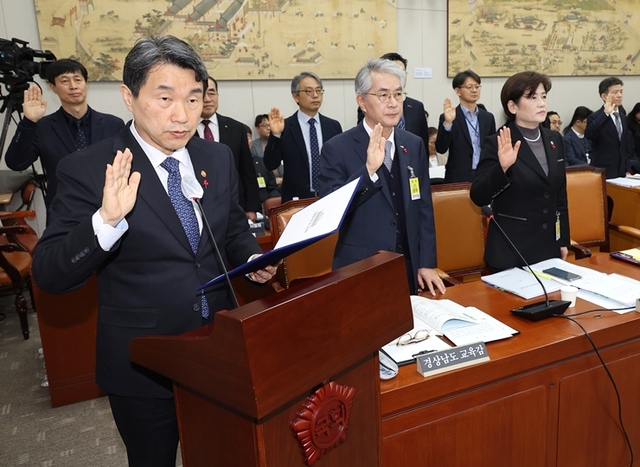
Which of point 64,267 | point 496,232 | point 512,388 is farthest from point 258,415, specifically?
point 496,232

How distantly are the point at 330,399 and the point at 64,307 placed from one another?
2125 mm

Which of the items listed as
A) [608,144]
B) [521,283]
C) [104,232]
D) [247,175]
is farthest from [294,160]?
[608,144]

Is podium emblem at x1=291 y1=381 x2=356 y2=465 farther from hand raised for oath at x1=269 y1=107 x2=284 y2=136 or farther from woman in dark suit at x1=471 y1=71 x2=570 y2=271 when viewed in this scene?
hand raised for oath at x1=269 y1=107 x2=284 y2=136

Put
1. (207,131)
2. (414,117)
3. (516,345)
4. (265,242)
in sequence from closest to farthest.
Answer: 1. (516,345)
2. (265,242)
3. (207,131)
4. (414,117)

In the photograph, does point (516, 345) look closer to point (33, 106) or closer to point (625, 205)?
point (33, 106)

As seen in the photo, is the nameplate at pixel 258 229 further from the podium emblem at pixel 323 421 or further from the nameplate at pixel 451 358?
the podium emblem at pixel 323 421

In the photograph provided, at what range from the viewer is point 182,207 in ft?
4.03

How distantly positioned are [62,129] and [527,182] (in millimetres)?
2502

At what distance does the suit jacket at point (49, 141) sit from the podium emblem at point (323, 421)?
2.43m

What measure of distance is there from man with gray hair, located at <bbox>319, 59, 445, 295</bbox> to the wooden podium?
1001 mm

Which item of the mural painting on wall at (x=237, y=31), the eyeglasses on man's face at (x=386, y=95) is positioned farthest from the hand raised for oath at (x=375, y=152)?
the mural painting on wall at (x=237, y=31)

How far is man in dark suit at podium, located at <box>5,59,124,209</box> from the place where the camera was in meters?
2.85

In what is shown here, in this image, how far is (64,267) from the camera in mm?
1058

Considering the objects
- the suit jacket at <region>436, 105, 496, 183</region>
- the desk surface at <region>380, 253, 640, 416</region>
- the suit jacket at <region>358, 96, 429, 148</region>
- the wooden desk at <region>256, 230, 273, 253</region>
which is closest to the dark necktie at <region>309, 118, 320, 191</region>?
the suit jacket at <region>358, 96, 429, 148</region>
